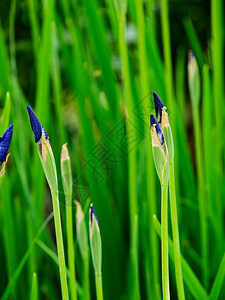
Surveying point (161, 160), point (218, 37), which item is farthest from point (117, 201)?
point (161, 160)

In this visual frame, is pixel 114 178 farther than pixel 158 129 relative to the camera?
Yes

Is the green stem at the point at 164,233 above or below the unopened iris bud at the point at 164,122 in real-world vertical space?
below

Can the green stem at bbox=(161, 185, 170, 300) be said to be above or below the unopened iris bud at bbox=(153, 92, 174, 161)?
below

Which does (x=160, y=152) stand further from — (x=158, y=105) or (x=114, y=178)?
(x=114, y=178)

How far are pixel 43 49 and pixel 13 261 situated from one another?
28cm

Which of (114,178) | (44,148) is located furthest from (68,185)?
(114,178)

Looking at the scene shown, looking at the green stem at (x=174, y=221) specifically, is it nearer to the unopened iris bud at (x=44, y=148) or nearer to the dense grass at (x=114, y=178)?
the unopened iris bud at (x=44, y=148)

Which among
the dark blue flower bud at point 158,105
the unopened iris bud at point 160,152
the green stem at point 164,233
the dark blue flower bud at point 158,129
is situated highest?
the dark blue flower bud at point 158,105

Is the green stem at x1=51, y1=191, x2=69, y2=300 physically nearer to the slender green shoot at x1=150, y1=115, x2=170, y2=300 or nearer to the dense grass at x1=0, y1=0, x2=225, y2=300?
the slender green shoot at x1=150, y1=115, x2=170, y2=300

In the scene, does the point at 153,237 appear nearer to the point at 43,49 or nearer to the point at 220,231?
the point at 220,231

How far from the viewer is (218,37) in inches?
28.2

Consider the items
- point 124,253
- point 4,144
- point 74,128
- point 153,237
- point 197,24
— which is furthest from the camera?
point 197,24

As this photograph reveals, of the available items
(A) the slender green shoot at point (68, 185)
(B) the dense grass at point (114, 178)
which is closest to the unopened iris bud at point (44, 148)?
(A) the slender green shoot at point (68, 185)

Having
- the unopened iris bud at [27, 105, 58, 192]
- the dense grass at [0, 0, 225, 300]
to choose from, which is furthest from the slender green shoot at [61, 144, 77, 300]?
the dense grass at [0, 0, 225, 300]
